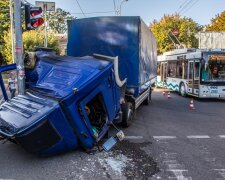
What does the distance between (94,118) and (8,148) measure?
186cm

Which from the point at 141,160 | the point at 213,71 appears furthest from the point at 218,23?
the point at 141,160

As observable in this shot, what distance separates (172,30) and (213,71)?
38.6 meters

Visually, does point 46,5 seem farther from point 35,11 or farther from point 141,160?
point 141,160

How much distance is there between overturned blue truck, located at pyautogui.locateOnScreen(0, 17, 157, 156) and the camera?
6.21m

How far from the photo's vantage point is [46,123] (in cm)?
614

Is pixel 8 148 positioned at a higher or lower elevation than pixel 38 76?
lower

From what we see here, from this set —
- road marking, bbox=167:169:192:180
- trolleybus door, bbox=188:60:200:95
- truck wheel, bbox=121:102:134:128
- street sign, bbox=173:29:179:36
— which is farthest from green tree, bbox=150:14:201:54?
road marking, bbox=167:169:192:180

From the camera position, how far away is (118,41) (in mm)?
10188

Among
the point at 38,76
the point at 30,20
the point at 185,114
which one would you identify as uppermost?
the point at 30,20

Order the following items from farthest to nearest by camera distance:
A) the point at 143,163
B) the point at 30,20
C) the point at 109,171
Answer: the point at 30,20
the point at 143,163
the point at 109,171

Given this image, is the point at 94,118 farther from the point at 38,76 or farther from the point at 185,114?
the point at 185,114

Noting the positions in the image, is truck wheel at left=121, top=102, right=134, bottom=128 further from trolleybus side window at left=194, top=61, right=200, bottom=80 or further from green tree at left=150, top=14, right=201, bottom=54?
green tree at left=150, top=14, right=201, bottom=54

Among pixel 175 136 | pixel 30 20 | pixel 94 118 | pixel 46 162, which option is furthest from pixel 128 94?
pixel 46 162

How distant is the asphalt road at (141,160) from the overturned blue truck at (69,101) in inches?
12.6
